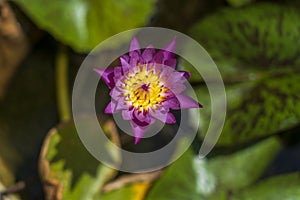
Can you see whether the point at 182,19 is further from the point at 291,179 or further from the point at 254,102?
the point at 291,179

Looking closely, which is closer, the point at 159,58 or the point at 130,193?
the point at 159,58

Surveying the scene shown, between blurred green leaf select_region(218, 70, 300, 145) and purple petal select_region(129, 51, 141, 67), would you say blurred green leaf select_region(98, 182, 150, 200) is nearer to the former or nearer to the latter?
blurred green leaf select_region(218, 70, 300, 145)

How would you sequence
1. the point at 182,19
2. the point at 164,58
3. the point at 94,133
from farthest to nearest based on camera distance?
the point at 182,19 < the point at 94,133 < the point at 164,58

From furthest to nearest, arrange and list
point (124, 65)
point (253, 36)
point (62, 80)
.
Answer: point (62, 80)
point (253, 36)
point (124, 65)

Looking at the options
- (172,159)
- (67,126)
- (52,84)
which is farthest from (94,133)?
→ (52,84)

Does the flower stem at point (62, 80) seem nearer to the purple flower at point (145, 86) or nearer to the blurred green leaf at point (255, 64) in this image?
the blurred green leaf at point (255, 64)

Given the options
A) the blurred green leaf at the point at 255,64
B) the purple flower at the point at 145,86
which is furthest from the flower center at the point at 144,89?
the blurred green leaf at the point at 255,64

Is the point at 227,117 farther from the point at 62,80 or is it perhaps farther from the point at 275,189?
the point at 62,80

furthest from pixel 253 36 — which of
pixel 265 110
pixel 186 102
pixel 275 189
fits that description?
pixel 186 102
